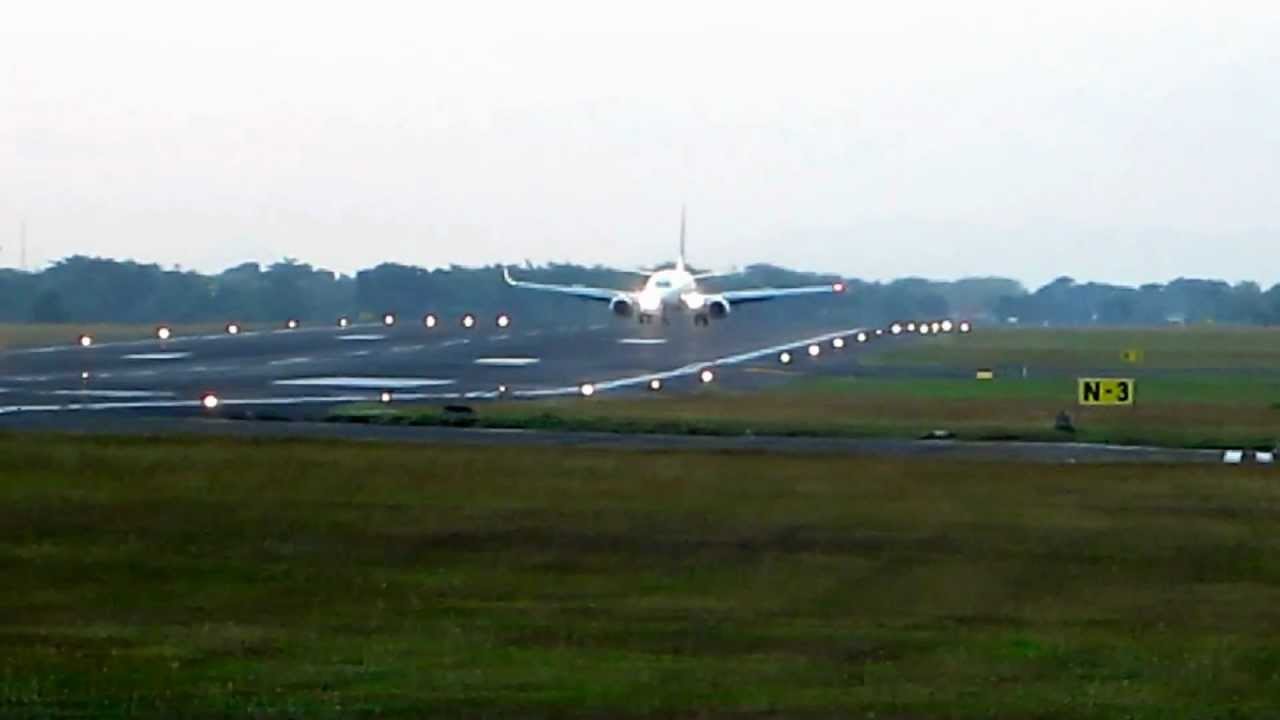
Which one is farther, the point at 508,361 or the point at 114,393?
the point at 508,361

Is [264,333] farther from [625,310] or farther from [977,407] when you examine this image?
[977,407]

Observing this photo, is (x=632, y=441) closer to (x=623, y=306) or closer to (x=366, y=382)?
(x=366, y=382)

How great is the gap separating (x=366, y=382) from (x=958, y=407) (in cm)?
1941

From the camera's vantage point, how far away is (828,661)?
24109mm

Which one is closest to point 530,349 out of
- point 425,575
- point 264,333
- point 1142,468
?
point 264,333

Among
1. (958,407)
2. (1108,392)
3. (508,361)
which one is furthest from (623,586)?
(508,361)

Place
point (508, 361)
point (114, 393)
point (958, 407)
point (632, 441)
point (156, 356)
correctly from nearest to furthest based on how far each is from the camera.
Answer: point (632, 441) < point (114, 393) < point (958, 407) < point (156, 356) < point (508, 361)

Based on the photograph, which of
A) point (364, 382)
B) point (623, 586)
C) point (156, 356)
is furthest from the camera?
point (156, 356)

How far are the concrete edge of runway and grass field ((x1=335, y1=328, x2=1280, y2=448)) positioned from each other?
1934mm

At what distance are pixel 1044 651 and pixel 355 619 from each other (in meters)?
7.35

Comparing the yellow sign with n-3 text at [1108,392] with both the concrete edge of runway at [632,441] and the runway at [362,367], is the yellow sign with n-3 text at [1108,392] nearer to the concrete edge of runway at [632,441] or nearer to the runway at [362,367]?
the concrete edge of runway at [632,441]

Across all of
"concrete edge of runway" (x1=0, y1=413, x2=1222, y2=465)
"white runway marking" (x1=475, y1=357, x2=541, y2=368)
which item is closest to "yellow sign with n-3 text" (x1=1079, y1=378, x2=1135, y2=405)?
"concrete edge of runway" (x1=0, y1=413, x2=1222, y2=465)

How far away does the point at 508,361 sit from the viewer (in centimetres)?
9900

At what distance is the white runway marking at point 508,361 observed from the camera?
95.6 meters
